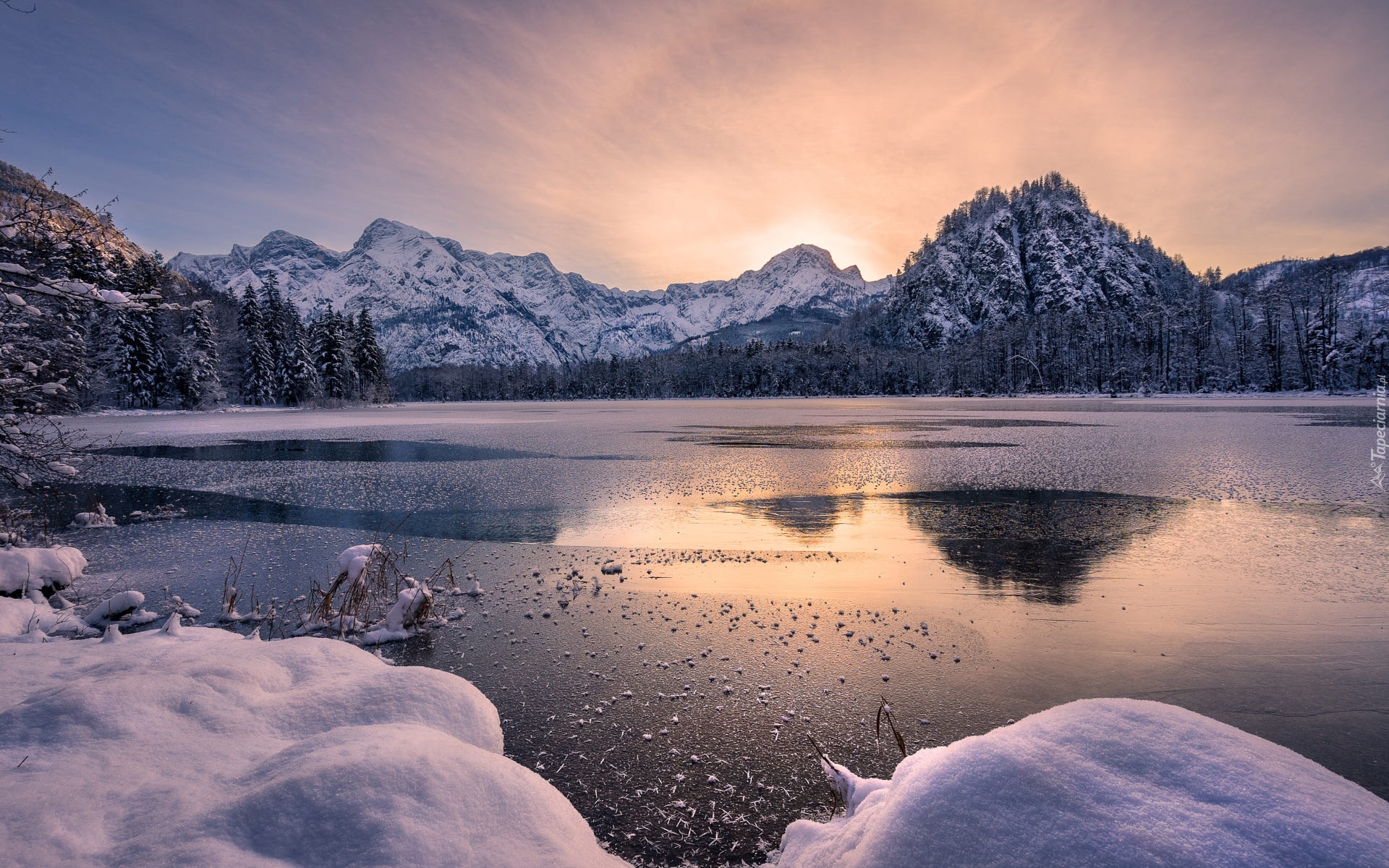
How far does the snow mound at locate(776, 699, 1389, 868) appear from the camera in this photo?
255cm

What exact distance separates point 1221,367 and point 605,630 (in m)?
132

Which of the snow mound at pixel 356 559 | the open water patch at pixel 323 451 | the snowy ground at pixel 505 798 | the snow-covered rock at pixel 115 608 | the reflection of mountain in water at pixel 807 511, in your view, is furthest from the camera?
the open water patch at pixel 323 451

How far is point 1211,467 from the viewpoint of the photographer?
22.2 meters

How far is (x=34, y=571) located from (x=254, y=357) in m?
87.8

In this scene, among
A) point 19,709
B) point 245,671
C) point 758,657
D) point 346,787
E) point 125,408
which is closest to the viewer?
point 346,787

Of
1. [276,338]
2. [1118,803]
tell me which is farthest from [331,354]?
[1118,803]

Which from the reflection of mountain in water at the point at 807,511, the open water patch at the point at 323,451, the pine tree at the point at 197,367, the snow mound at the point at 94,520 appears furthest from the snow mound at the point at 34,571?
the pine tree at the point at 197,367

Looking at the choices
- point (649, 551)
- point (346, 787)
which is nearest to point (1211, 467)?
point (649, 551)

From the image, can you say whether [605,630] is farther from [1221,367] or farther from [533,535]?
[1221,367]

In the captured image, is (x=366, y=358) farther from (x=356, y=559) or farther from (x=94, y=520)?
(x=356, y=559)

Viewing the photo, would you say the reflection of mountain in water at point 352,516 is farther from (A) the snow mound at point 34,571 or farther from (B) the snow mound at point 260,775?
(B) the snow mound at point 260,775

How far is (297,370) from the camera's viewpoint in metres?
84.4

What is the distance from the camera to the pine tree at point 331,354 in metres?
88.5

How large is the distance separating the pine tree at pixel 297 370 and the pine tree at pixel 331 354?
1.79 metres
